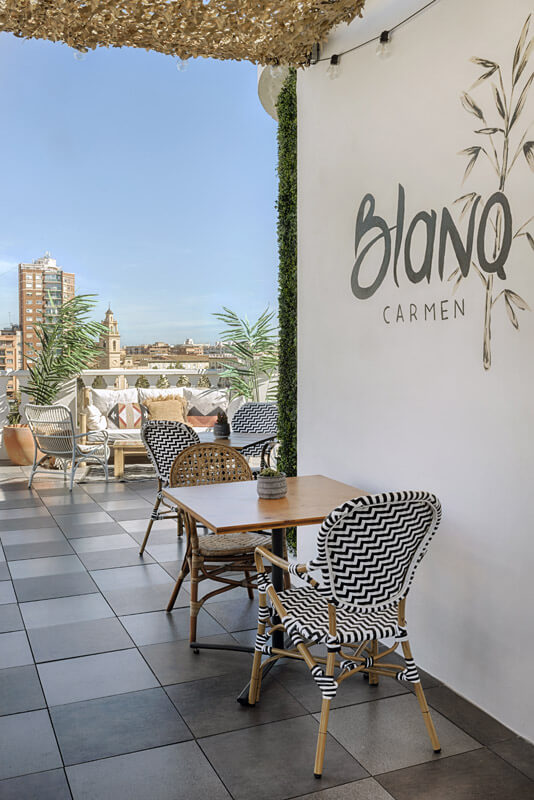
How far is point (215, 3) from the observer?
10.9 ft

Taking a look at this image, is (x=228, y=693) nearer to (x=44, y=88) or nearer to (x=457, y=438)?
(x=457, y=438)

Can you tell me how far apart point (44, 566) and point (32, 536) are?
894 millimetres

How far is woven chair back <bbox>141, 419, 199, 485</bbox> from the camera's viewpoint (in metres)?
4.58

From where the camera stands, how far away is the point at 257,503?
3.18 metres

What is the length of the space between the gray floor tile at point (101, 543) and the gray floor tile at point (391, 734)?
2.82 metres

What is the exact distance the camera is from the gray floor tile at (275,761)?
2293 millimetres

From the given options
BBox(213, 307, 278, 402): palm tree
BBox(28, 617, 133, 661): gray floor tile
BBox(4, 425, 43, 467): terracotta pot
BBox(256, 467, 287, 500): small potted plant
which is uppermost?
BBox(213, 307, 278, 402): palm tree

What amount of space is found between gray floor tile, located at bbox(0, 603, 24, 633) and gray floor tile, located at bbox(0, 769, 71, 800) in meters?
1.39

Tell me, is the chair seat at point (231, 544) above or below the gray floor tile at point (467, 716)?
above

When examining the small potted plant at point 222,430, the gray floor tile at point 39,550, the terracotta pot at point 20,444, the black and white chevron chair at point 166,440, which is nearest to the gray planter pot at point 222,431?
the small potted plant at point 222,430

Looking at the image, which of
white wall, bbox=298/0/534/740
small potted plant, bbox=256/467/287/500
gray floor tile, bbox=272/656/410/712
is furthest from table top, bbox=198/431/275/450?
gray floor tile, bbox=272/656/410/712

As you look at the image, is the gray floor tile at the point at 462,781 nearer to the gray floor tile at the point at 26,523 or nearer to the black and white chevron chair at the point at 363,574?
the black and white chevron chair at the point at 363,574

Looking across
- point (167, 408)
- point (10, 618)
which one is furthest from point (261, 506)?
point (167, 408)

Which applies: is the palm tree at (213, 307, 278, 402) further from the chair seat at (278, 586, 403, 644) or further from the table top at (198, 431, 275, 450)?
the chair seat at (278, 586, 403, 644)
